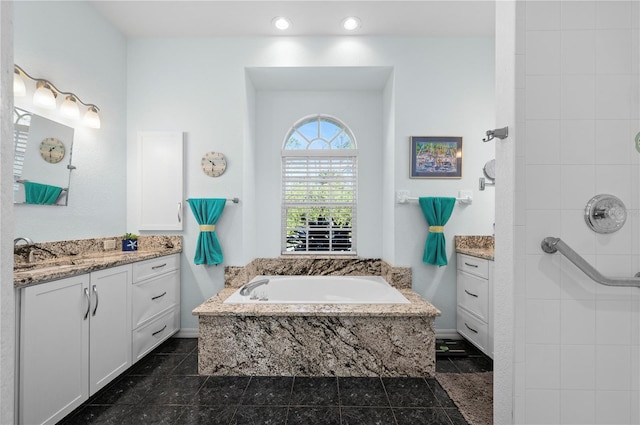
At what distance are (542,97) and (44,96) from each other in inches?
118

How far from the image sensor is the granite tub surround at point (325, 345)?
2.04m

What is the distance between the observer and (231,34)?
2760mm

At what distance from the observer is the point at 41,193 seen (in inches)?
78.8

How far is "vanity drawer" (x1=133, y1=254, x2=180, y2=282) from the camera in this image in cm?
218

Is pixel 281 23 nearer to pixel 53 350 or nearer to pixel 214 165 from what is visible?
pixel 214 165

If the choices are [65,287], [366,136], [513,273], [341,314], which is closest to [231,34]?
[366,136]

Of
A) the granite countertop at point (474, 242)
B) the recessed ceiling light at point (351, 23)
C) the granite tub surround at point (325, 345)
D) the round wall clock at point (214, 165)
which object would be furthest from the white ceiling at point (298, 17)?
the granite tub surround at point (325, 345)

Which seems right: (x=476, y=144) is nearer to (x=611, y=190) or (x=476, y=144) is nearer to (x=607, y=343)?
(x=611, y=190)

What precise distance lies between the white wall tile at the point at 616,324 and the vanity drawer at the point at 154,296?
274 centimetres

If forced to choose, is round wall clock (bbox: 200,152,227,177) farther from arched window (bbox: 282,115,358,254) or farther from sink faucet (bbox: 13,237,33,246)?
sink faucet (bbox: 13,237,33,246)

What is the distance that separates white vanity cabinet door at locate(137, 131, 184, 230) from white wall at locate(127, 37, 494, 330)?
11 cm

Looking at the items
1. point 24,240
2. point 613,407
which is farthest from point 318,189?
point 613,407

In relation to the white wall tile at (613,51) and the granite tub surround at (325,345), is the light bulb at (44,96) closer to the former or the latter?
the granite tub surround at (325,345)

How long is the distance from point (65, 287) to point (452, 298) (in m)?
3.03
